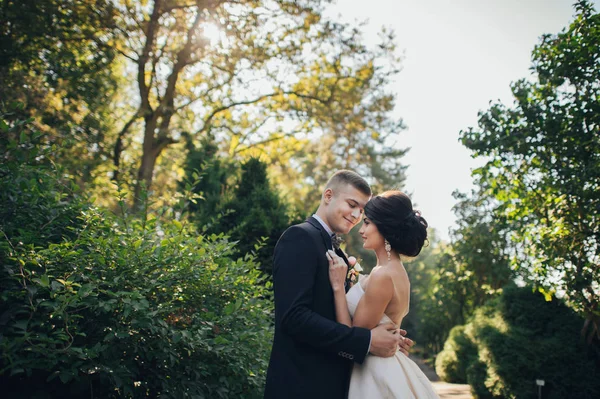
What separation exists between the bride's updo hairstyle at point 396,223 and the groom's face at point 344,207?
10 centimetres

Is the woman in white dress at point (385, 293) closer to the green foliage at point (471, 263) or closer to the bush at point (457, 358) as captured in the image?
the green foliage at point (471, 263)

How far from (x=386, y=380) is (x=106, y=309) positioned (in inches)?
77.6

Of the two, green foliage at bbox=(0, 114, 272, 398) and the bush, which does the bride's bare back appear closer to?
green foliage at bbox=(0, 114, 272, 398)

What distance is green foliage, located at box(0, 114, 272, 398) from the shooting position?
3.23 m

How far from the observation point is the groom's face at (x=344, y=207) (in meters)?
3.46

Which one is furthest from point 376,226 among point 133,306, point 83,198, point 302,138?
point 302,138

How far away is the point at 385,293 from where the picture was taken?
125 inches

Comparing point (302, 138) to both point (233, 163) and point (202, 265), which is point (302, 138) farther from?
point (202, 265)

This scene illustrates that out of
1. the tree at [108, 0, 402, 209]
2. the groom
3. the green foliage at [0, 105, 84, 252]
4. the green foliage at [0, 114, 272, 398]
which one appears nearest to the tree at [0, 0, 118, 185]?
the tree at [108, 0, 402, 209]

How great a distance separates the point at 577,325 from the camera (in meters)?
15.0

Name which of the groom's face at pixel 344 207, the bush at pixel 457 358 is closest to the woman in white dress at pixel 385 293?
the groom's face at pixel 344 207

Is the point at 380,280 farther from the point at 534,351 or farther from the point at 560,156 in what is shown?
the point at 534,351

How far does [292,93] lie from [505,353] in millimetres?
13496

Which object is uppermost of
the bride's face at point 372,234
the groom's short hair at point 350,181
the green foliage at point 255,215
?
the green foliage at point 255,215
